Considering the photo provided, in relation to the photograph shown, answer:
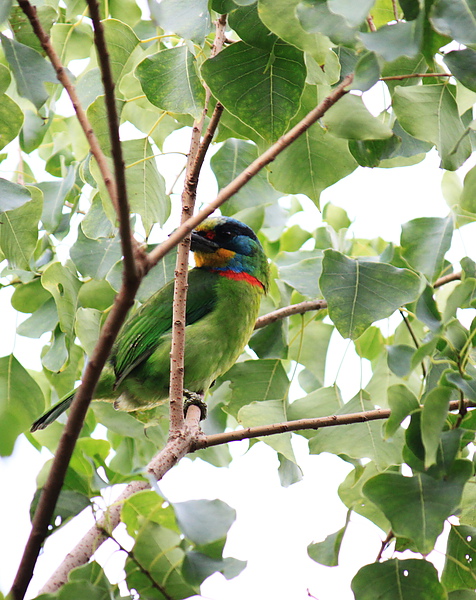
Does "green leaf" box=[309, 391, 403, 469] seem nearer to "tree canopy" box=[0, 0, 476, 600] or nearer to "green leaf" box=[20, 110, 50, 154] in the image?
"tree canopy" box=[0, 0, 476, 600]

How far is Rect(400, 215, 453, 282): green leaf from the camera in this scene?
1766mm

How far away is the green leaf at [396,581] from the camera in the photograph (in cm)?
140

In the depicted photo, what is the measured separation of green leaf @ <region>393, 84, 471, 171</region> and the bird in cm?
137

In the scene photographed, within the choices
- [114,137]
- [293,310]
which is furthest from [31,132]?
[114,137]

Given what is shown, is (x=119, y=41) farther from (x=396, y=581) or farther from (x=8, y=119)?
(x=396, y=581)

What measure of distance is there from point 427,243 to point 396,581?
0.86 meters

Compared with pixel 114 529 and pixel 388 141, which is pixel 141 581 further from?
pixel 388 141

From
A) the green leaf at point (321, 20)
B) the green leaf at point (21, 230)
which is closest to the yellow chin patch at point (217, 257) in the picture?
the green leaf at point (21, 230)

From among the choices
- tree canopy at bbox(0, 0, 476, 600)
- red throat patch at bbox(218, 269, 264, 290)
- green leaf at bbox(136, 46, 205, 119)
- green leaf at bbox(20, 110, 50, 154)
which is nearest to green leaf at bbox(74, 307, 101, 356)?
tree canopy at bbox(0, 0, 476, 600)

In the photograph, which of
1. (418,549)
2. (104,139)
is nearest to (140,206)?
(104,139)

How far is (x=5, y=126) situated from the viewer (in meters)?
1.73

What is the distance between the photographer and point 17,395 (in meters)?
2.18

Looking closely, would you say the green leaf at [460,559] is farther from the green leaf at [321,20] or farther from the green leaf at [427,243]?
the green leaf at [321,20]

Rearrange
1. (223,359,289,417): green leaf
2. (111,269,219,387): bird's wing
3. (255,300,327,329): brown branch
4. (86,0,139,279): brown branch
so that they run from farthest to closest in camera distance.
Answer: (111,269,219,387): bird's wing → (255,300,327,329): brown branch → (223,359,289,417): green leaf → (86,0,139,279): brown branch
